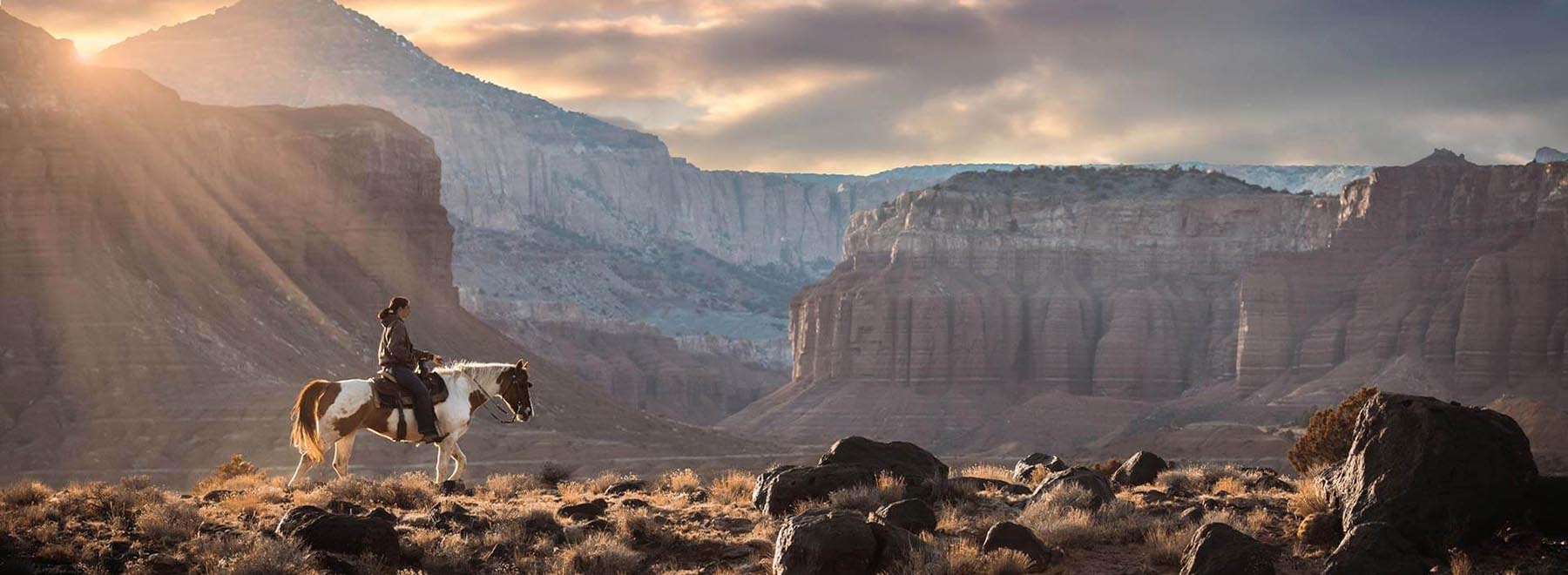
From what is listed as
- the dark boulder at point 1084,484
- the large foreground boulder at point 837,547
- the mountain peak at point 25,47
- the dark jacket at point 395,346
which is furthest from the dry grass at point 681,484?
the mountain peak at point 25,47

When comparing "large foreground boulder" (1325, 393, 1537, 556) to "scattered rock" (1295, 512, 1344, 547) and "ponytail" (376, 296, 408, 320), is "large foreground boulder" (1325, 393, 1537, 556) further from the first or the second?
"ponytail" (376, 296, 408, 320)

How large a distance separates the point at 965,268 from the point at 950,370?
493 inches

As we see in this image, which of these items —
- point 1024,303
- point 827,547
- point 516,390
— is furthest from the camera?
point 1024,303

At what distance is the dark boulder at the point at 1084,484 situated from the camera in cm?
2142

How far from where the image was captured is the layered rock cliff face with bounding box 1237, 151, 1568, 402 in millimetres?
117875

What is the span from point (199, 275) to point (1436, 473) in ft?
267

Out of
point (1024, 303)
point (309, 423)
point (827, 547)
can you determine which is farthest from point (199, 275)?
point (827, 547)

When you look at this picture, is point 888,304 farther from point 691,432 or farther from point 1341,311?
point 691,432

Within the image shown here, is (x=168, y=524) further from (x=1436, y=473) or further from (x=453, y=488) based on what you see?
(x=1436, y=473)

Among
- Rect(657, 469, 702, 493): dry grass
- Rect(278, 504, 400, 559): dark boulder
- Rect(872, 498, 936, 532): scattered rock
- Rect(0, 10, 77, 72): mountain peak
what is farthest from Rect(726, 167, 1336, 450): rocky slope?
Rect(278, 504, 400, 559): dark boulder

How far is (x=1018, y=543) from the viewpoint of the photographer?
59.1 ft

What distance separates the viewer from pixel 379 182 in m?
118

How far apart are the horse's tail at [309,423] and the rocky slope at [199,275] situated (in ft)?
157

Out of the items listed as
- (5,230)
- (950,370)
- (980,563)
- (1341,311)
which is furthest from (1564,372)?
(980,563)
